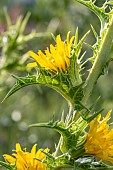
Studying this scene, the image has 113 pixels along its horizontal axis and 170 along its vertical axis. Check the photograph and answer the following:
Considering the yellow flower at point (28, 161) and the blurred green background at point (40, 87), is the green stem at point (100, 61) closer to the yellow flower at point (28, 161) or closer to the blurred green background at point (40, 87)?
the yellow flower at point (28, 161)

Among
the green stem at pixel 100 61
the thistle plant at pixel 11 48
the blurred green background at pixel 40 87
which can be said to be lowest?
the green stem at pixel 100 61

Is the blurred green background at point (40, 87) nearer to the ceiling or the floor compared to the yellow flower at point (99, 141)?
nearer to the ceiling

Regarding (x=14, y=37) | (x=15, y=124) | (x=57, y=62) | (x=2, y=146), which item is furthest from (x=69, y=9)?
(x=57, y=62)

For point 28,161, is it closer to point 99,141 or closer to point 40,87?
point 99,141

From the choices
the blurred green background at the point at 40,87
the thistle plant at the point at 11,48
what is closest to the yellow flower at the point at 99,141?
the thistle plant at the point at 11,48

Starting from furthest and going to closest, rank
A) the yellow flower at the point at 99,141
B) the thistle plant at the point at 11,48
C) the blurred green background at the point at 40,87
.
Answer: the blurred green background at the point at 40,87, the thistle plant at the point at 11,48, the yellow flower at the point at 99,141

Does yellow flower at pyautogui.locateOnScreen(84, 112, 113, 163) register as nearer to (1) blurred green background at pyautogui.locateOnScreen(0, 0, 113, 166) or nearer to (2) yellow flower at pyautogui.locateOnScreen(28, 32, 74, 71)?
(2) yellow flower at pyautogui.locateOnScreen(28, 32, 74, 71)

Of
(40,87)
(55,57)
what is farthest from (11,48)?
(40,87)
